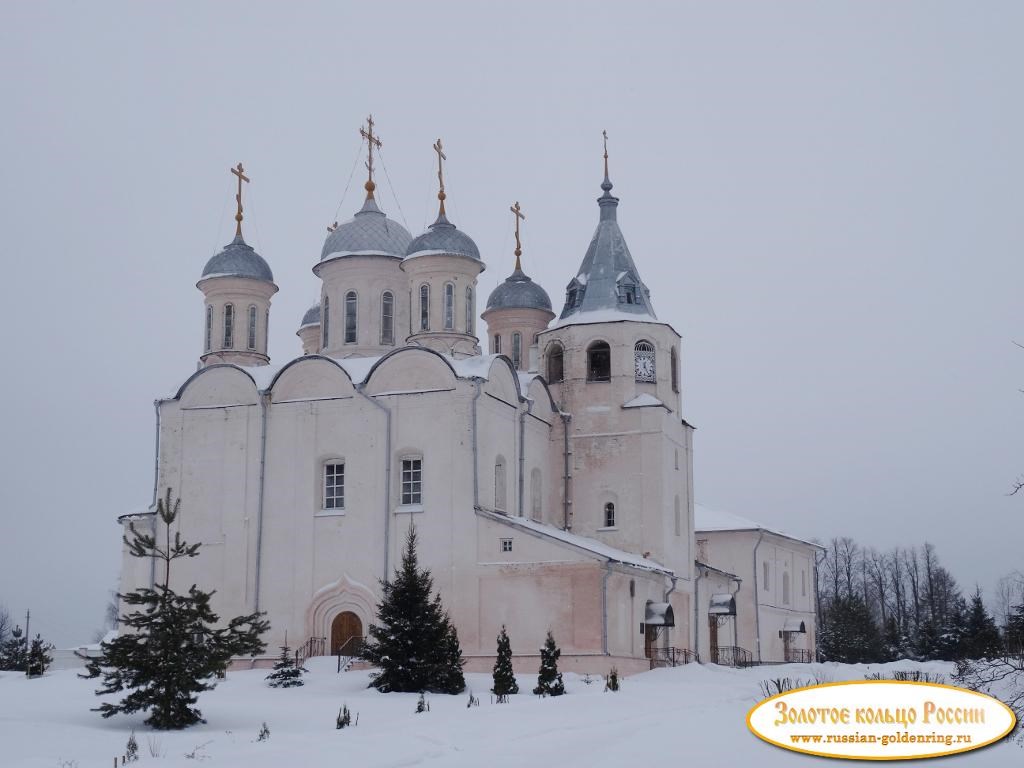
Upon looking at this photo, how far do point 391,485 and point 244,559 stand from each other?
3.80 m

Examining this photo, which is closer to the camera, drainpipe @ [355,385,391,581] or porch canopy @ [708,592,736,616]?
drainpipe @ [355,385,391,581]

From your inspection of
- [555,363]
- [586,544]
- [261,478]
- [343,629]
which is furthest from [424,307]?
[343,629]

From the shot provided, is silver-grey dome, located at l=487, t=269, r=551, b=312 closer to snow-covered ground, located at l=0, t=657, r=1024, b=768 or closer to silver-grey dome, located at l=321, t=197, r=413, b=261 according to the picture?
silver-grey dome, located at l=321, t=197, r=413, b=261

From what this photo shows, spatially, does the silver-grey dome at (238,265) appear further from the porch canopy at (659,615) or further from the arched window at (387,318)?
the porch canopy at (659,615)

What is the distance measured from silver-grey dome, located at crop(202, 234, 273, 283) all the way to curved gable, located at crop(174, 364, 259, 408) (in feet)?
12.3

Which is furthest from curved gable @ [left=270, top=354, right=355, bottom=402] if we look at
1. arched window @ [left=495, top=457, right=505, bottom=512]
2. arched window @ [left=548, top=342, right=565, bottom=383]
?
arched window @ [left=548, top=342, right=565, bottom=383]

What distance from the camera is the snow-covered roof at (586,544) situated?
27250 mm

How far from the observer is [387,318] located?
32562 mm

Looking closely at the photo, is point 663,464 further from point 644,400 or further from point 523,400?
point 523,400

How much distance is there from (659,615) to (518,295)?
11.6 meters

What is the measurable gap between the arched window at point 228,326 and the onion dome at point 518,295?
24.9 ft

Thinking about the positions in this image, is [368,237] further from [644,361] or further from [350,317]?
[644,361]

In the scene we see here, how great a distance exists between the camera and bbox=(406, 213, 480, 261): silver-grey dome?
105ft

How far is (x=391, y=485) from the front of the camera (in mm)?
28641
